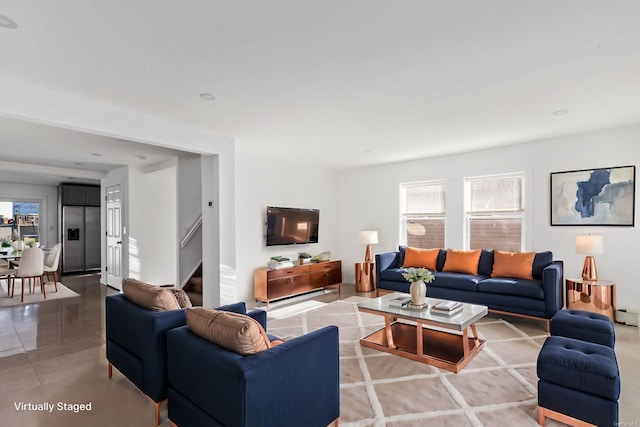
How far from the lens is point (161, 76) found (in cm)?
276

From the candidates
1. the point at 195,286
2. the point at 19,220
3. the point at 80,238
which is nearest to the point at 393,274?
the point at 195,286

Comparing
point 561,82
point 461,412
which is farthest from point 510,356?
point 561,82

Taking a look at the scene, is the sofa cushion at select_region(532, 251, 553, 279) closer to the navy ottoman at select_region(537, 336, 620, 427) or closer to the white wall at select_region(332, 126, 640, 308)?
the white wall at select_region(332, 126, 640, 308)

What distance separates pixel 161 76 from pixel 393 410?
3057mm

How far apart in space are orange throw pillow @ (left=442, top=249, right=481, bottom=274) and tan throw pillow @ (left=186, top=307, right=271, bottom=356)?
3.98m

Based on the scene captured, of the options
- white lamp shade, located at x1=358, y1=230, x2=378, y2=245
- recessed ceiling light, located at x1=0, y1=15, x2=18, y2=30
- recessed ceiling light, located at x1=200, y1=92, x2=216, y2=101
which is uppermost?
recessed ceiling light, located at x1=0, y1=15, x2=18, y2=30

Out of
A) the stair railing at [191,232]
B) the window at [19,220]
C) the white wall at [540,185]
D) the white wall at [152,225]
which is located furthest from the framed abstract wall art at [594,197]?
the window at [19,220]

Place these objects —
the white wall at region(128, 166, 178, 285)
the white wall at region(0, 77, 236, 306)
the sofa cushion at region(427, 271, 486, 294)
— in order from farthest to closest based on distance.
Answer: the white wall at region(128, 166, 178, 285)
the sofa cushion at region(427, 271, 486, 294)
the white wall at region(0, 77, 236, 306)

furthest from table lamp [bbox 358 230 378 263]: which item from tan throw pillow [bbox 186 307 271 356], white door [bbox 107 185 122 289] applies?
Answer: white door [bbox 107 185 122 289]

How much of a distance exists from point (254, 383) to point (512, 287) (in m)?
3.73

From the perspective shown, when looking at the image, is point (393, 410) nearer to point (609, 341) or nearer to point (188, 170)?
point (609, 341)

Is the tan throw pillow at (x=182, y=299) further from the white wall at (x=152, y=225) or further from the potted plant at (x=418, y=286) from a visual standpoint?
the white wall at (x=152, y=225)

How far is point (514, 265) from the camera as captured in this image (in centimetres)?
455

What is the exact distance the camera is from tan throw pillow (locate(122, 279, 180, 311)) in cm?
238
